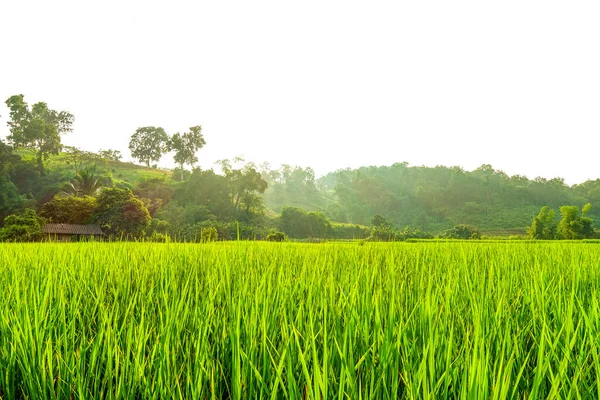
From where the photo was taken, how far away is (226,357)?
4.88 feet

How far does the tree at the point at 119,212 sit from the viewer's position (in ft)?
101

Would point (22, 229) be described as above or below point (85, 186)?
below

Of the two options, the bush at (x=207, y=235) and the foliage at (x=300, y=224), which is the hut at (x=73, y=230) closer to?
the foliage at (x=300, y=224)

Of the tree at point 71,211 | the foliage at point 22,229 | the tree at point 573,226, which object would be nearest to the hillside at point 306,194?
the tree at point 71,211

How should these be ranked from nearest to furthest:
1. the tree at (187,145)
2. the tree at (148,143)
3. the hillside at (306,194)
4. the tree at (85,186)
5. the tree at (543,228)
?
the tree at (543,228)
the tree at (85,186)
the hillside at (306,194)
the tree at (187,145)
the tree at (148,143)

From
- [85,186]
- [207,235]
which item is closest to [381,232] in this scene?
[207,235]

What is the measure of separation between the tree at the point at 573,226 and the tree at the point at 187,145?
150 ft

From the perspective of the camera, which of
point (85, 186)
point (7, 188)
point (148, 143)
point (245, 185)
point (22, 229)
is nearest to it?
point (22, 229)

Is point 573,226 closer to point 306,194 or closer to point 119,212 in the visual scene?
point 119,212

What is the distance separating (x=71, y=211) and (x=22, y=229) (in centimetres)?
831

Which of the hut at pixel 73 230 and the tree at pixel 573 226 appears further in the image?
the hut at pixel 73 230

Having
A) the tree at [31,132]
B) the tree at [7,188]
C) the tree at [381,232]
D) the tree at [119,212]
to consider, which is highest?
the tree at [31,132]

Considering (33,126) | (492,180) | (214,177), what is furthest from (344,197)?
(33,126)

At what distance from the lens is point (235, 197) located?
53.0 m
